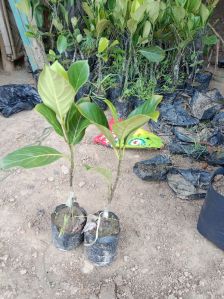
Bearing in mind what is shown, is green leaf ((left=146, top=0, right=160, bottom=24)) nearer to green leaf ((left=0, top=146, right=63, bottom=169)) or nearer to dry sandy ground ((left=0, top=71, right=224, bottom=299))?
dry sandy ground ((left=0, top=71, right=224, bottom=299))

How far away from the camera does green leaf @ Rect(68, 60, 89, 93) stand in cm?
120

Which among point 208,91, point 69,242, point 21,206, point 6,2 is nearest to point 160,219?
point 69,242

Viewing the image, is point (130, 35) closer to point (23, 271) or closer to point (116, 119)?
point (116, 119)

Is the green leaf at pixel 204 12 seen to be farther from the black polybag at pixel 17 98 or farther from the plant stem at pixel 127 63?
the black polybag at pixel 17 98

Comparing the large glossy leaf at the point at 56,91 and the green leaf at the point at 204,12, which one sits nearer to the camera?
the large glossy leaf at the point at 56,91

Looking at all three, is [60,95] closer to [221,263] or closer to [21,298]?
[21,298]

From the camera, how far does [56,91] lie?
108cm

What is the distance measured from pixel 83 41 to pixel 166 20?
66 centimetres

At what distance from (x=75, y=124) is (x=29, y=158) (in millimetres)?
218

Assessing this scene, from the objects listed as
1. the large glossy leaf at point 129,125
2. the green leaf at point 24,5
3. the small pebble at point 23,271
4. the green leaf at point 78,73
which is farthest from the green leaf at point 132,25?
the small pebble at point 23,271

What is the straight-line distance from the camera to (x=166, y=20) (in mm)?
2443

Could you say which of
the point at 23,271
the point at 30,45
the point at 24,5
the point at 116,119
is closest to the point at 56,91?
the point at 116,119

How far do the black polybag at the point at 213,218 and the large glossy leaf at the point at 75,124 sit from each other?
65cm

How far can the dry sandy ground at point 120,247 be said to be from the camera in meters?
1.44
